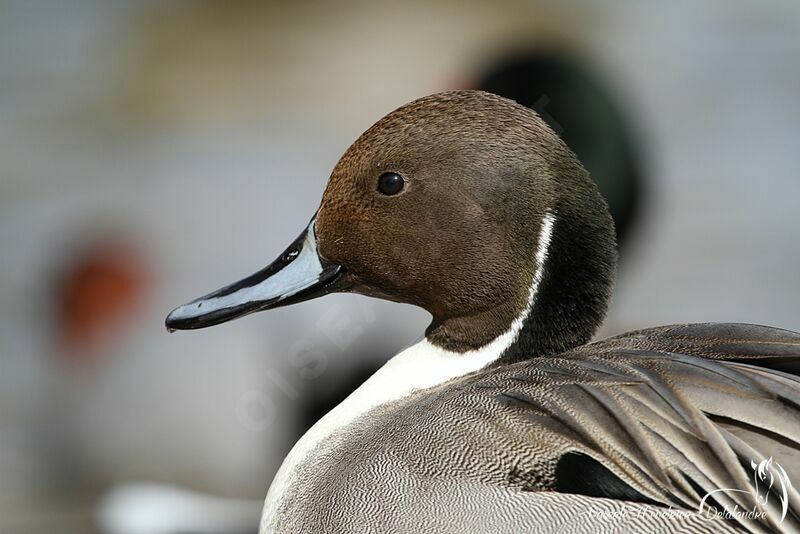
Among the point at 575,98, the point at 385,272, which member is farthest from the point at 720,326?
the point at 575,98

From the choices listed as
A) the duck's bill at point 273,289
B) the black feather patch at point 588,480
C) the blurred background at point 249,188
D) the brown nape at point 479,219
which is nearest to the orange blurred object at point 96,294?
the blurred background at point 249,188

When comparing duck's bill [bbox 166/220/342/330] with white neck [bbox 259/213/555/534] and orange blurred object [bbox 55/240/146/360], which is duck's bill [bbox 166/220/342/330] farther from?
orange blurred object [bbox 55/240/146/360]

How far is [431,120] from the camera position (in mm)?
1577

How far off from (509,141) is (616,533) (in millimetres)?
520

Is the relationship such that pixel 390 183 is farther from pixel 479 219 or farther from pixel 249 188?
pixel 249 188

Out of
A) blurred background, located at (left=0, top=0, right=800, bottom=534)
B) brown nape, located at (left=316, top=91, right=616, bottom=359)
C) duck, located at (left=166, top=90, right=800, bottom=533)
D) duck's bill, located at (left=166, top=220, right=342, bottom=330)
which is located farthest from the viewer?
blurred background, located at (left=0, top=0, right=800, bottom=534)

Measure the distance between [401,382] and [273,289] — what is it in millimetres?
221

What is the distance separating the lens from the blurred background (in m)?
3.00

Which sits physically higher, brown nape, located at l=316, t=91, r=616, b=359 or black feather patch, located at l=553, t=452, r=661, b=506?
brown nape, located at l=316, t=91, r=616, b=359

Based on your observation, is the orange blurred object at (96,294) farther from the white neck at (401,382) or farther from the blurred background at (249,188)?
the white neck at (401,382)

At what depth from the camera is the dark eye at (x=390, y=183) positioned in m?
1.61

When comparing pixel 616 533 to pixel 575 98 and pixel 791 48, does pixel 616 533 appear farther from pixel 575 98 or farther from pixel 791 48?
pixel 791 48

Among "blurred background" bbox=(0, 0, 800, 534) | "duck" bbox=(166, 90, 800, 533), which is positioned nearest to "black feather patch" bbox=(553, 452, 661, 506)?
"duck" bbox=(166, 90, 800, 533)

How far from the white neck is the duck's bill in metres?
0.16
